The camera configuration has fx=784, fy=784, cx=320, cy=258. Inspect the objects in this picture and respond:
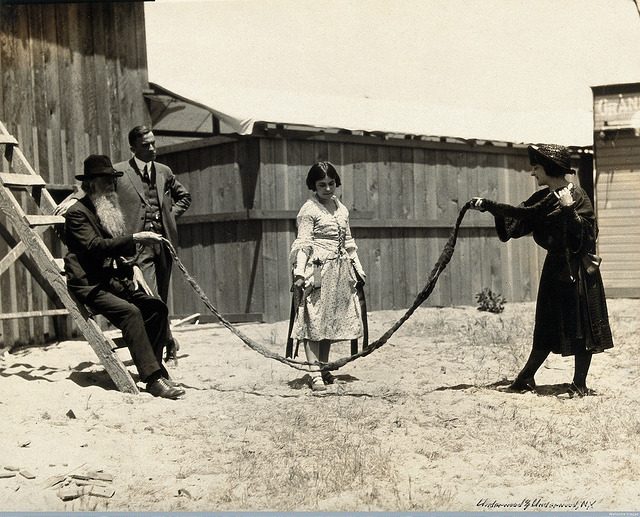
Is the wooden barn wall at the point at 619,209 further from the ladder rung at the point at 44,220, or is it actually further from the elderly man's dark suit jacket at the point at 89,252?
the ladder rung at the point at 44,220

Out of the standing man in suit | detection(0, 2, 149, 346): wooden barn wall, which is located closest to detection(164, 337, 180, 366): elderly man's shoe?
the standing man in suit

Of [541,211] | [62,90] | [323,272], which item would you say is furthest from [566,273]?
[62,90]

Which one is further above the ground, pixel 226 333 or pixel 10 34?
pixel 10 34

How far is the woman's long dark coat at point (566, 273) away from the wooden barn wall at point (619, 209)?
7737mm

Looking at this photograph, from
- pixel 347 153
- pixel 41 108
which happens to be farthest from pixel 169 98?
pixel 347 153

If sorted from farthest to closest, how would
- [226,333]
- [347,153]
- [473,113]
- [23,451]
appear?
[473,113], [347,153], [226,333], [23,451]

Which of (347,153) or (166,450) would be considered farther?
(347,153)

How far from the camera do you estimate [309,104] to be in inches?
470

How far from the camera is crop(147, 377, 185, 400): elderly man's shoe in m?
6.00

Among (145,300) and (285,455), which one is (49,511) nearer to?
(285,455)

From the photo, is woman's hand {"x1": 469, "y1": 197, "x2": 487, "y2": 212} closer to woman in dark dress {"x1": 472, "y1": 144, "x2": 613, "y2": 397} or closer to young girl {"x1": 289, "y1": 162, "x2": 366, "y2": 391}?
woman in dark dress {"x1": 472, "y1": 144, "x2": 613, "y2": 397}

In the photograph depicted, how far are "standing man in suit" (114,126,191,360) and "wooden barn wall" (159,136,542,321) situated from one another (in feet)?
10.4

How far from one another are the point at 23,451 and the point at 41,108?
4.75 m

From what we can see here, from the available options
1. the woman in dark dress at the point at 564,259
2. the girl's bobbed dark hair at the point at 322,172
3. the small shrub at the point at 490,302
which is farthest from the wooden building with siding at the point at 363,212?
the woman in dark dress at the point at 564,259
